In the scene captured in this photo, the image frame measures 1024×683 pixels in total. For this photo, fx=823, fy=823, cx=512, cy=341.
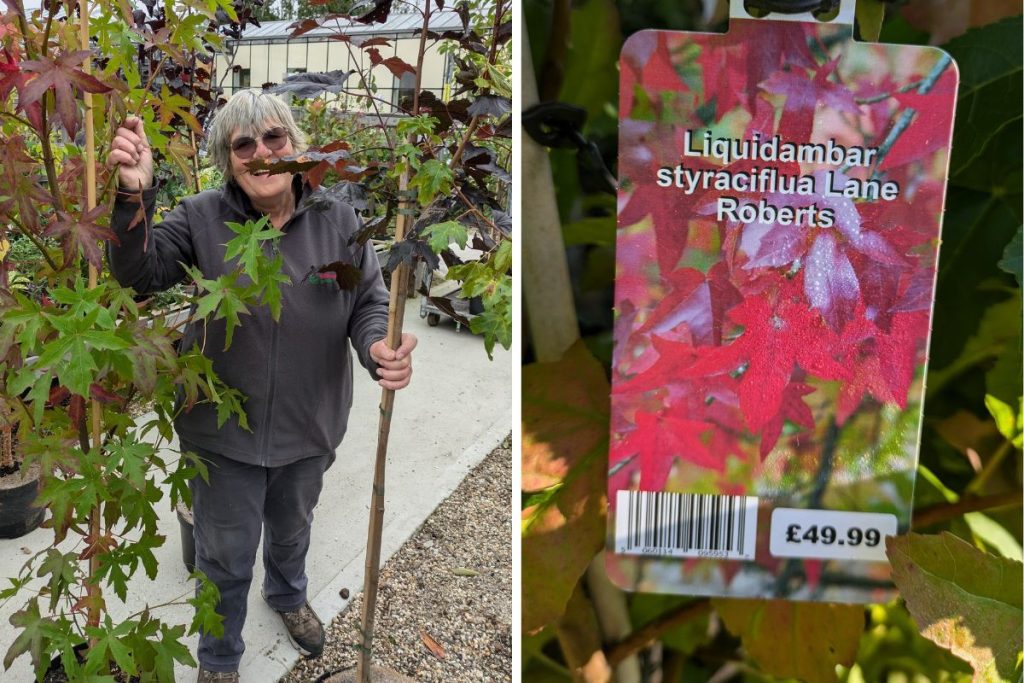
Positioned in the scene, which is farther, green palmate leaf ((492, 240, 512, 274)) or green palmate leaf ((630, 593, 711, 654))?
green palmate leaf ((492, 240, 512, 274))

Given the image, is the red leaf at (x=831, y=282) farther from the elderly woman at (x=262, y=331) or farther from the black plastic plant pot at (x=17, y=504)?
the black plastic plant pot at (x=17, y=504)

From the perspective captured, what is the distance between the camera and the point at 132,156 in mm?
1335

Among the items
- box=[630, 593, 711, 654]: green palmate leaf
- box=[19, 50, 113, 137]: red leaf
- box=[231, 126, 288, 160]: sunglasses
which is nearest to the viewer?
A: box=[630, 593, 711, 654]: green palmate leaf

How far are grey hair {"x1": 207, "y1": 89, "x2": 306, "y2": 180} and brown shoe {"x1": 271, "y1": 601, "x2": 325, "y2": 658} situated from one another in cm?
123

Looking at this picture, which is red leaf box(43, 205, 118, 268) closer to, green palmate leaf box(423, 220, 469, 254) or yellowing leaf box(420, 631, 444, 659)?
green palmate leaf box(423, 220, 469, 254)

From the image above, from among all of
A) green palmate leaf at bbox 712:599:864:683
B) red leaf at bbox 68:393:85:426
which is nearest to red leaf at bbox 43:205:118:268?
red leaf at bbox 68:393:85:426

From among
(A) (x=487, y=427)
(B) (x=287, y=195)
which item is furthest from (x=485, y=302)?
(A) (x=487, y=427)

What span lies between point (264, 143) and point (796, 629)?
4.97 ft

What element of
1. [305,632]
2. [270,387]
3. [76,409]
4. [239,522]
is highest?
[76,409]

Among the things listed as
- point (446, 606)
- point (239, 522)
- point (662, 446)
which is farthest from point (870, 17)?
point (446, 606)

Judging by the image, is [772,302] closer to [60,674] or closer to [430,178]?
[430,178]

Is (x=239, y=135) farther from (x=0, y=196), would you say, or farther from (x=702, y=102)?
(x=702, y=102)

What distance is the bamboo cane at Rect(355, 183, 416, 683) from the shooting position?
1279 millimetres

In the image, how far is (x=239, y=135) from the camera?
176cm
